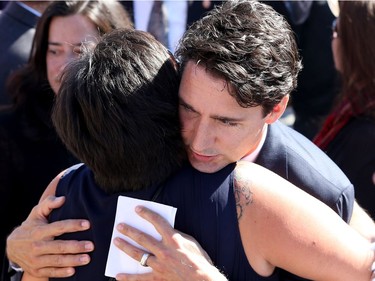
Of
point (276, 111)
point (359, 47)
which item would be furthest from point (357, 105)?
point (276, 111)

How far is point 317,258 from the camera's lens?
1814 mm

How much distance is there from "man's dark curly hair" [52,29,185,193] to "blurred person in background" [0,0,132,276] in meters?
0.89

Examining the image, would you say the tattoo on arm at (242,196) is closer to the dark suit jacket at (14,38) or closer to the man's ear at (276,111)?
the man's ear at (276,111)

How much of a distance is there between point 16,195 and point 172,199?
3.96ft

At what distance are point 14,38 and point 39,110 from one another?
31.0 inches

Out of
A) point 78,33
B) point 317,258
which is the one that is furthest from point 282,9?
point 317,258

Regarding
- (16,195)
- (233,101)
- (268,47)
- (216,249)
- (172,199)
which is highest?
(268,47)

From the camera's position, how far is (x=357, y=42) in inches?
118

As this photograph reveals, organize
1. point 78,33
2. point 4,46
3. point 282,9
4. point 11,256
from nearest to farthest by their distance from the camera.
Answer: point 11,256 < point 78,33 < point 4,46 < point 282,9

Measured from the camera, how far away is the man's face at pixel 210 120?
1894 mm

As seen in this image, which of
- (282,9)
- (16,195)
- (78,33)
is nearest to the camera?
(16,195)

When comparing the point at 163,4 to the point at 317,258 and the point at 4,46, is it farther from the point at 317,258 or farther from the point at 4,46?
the point at 317,258

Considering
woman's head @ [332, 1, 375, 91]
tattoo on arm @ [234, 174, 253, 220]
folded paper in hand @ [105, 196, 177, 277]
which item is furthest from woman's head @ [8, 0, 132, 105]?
tattoo on arm @ [234, 174, 253, 220]

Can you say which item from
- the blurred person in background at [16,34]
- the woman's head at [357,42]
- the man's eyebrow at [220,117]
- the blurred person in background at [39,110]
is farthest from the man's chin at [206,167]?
the blurred person in background at [16,34]
